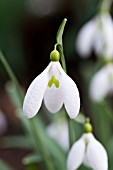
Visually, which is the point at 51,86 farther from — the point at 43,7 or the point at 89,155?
the point at 43,7

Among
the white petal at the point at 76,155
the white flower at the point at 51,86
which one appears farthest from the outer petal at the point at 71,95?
the white petal at the point at 76,155

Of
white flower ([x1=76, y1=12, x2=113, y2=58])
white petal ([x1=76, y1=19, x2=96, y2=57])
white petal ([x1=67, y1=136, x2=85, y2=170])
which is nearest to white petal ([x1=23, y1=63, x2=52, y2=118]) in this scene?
white petal ([x1=67, y1=136, x2=85, y2=170])

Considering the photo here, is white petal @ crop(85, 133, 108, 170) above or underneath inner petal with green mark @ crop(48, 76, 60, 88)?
underneath

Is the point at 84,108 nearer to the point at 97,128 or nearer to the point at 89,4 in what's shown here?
the point at 89,4

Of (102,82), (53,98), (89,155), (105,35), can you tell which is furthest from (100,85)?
(53,98)

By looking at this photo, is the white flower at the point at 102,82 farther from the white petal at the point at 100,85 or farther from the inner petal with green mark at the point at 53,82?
the inner petal with green mark at the point at 53,82

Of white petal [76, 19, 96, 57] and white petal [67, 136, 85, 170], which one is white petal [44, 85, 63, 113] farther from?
white petal [76, 19, 96, 57]
